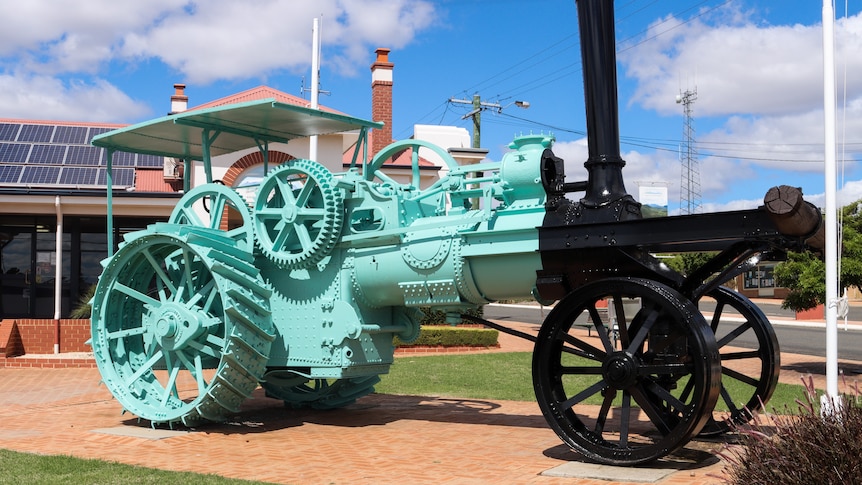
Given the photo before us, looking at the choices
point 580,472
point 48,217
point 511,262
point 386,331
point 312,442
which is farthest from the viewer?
point 48,217

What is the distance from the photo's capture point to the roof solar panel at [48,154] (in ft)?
68.8

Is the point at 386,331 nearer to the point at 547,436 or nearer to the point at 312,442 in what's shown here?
the point at 312,442

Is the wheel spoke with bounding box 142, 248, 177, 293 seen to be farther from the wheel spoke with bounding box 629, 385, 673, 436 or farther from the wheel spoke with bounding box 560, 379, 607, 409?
the wheel spoke with bounding box 629, 385, 673, 436

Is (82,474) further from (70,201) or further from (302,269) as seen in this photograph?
(70,201)

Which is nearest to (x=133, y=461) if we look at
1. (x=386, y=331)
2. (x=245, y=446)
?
(x=245, y=446)

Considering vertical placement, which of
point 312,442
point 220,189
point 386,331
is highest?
point 220,189

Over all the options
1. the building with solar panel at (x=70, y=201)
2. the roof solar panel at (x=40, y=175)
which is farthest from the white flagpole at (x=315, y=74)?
the roof solar panel at (x=40, y=175)

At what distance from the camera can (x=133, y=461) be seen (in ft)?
25.5

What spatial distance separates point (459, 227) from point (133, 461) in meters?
3.62

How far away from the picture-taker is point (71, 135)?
23203 millimetres

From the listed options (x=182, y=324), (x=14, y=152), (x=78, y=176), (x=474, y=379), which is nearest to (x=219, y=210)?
(x=182, y=324)

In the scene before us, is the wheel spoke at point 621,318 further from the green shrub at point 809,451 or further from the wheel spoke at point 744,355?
the green shrub at point 809,451

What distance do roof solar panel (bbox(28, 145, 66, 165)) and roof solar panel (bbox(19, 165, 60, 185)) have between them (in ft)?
1.46

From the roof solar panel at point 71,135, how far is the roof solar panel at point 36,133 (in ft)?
0.62
